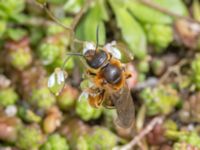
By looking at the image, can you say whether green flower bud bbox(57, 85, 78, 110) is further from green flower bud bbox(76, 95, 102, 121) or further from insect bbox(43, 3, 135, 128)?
insect bbox(43, 3, 135, 128)

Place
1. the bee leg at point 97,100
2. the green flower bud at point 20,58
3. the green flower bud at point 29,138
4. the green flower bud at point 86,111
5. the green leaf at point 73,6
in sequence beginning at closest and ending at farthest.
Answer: the bee leg at point 97,100 → the green flower bud at point 29,138 → the green flower bud at point 86,111 → the green flower bud at point 20,58 → the green leaf at point 73,6

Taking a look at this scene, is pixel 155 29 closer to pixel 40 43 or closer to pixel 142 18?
pixel 142 18

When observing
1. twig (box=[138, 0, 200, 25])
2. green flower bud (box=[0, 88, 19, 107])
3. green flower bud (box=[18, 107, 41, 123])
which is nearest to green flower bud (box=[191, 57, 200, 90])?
twig (box=[138, 0, 200, 25])

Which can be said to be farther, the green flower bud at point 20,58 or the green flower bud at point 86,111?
the green flower bud at point 20,58

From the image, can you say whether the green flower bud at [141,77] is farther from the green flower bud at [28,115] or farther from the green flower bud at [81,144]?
the green flower bud at [28,115]

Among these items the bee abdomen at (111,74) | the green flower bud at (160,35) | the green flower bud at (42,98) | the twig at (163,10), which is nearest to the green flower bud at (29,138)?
the green flower bud at (42,98)

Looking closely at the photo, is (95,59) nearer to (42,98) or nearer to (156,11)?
(42,98)
